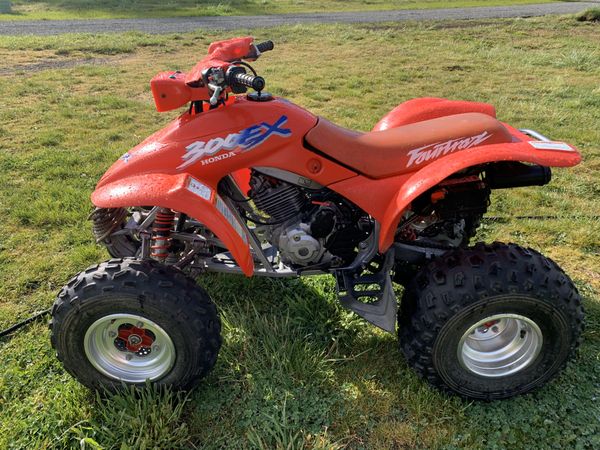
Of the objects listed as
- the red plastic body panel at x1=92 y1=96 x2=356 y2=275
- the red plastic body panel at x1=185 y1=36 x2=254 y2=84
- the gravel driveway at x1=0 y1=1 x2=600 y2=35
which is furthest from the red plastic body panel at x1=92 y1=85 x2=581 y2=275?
the gravel driveway at x1=0 y1=1 x2=600 y2=35

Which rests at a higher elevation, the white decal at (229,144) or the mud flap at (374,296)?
the white decal at (229,144)

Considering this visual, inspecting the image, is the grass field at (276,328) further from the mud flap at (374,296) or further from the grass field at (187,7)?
the grass field at (187,7)

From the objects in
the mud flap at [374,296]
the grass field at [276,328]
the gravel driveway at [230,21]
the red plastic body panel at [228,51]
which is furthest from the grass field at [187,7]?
the mud flap at [374,296]

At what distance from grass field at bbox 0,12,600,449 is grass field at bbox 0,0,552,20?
1438 centimetres

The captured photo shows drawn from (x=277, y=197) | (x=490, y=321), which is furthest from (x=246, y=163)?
(x=490, y=321)

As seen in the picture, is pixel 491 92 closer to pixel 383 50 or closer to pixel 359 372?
pixel 383 50

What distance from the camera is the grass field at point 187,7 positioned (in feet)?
69.4

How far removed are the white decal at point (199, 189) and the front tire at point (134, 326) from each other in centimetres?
45

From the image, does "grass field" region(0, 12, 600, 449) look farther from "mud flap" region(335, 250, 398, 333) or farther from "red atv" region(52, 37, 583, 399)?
"mud flap" region(335, 250, 398, 333)

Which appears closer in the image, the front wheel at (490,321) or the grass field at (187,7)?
the front wheel at (490,321)

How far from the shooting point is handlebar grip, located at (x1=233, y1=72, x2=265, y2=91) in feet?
7.11

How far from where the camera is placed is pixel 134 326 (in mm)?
2516

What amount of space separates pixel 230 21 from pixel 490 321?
61.5 ft

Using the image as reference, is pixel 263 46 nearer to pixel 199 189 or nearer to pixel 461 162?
pixel 199 189
